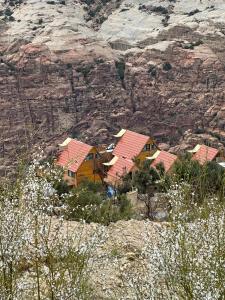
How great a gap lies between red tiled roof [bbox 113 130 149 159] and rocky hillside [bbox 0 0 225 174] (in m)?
8.48

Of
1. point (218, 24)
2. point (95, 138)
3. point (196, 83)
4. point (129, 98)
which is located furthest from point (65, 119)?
point (218, 24)

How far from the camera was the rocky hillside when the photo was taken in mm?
52000

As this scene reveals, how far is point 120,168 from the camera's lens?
38844 millimetres

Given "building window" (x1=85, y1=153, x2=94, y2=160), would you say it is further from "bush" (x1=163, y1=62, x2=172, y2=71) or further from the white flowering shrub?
the white flowering shrub

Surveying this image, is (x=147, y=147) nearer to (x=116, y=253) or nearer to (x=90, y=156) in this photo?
(x=90, y=156)

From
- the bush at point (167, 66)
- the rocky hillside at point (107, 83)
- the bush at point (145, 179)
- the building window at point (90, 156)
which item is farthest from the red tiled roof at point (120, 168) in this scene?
the bush at point (167, 66)

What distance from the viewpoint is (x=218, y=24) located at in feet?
200

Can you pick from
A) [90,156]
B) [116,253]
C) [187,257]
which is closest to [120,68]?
[90,156]

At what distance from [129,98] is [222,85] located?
914 cm

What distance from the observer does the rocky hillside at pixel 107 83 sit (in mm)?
52000

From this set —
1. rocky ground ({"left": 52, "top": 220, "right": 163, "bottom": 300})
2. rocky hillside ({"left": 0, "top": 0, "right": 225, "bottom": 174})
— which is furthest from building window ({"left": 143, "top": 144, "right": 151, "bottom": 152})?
rocky ground ({"left": 52, "top": 220, "right": 163, "bottom": 300})

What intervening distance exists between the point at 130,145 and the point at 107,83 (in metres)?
14.9

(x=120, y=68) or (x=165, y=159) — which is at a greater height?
(x=165, y=159)

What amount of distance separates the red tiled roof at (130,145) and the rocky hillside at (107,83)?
8.48 meters
